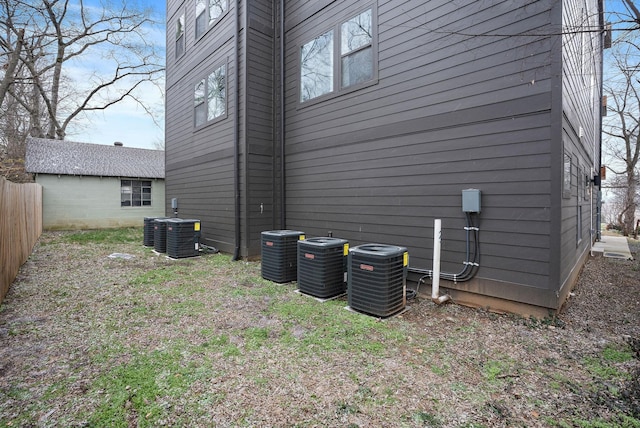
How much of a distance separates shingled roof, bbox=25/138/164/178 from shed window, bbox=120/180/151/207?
0.47 metres

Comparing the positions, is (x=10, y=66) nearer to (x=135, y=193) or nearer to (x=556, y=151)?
(x=135, y=193)

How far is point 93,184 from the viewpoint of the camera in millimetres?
13781

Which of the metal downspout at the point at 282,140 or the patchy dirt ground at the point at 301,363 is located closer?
the patchy dirt ground at the point at 301,363

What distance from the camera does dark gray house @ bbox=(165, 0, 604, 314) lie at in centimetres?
343

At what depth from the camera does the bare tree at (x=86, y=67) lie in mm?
14922

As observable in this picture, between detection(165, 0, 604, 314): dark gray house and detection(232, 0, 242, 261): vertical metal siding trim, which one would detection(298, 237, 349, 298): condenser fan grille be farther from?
detection(232, 0, 242, 261): vertical metal siding trim

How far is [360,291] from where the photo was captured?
12.1 ft

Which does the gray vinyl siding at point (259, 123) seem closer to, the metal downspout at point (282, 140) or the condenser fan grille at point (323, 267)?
the metal downspout at point (282, 140)

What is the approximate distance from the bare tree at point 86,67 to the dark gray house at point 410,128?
11.0 m

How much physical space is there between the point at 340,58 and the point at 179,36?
7203mm

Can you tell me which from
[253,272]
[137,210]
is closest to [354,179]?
[253,272]

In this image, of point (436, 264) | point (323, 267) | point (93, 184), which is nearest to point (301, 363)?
point (323, 267)

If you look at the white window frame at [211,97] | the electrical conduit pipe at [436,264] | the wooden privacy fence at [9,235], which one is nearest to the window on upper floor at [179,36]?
the white window frame at [211,97]

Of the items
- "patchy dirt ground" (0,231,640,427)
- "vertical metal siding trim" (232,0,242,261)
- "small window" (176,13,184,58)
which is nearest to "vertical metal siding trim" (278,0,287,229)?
"vertical metal siding trim" (232,0,242,261)
